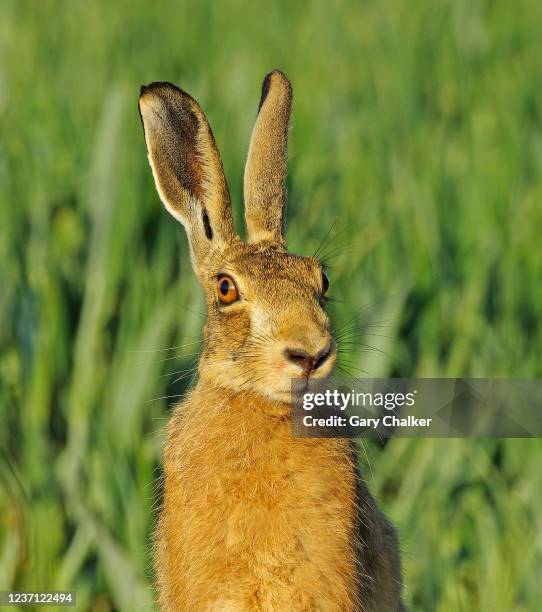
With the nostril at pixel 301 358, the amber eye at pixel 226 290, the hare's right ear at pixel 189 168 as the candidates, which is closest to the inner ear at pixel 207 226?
the hare's right ear at pixel 189 168

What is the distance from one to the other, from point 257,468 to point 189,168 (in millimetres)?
844

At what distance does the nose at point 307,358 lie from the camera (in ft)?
9.49

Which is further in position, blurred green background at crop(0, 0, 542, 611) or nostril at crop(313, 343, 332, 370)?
blurred green background at crop(0, 0, 542, 611)

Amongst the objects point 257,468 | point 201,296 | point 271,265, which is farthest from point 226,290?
point 201,296

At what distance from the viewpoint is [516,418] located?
4.34 m

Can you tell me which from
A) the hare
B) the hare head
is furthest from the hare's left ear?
the hare

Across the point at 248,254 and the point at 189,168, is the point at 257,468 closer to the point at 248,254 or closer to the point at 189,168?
the point at 248,254

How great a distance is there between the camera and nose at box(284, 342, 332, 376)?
289cm

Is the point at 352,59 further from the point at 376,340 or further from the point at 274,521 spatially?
the point at 274,521

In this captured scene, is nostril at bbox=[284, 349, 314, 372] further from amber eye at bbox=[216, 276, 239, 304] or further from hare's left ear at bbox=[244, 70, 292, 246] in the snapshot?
hare's left ear at bbox=[244, 70, 292, 246]

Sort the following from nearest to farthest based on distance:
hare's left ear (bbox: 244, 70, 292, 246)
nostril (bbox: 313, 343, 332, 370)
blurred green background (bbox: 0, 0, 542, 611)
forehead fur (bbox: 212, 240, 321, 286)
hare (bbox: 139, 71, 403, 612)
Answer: nostril (bbox: 313, 343, 332, 370)
hare (bbox: 139, 71, 403, 612)
forehead fur (bbox: 212, 240, 321, 286)
hare's left ear (bbox: 244, 70, 292, 246)
blurred green background (bbox: 0, 0, 542, 611)

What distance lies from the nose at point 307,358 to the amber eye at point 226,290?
0.32m

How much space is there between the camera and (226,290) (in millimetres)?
3225

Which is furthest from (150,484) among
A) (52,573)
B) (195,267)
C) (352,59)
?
(352,59)
